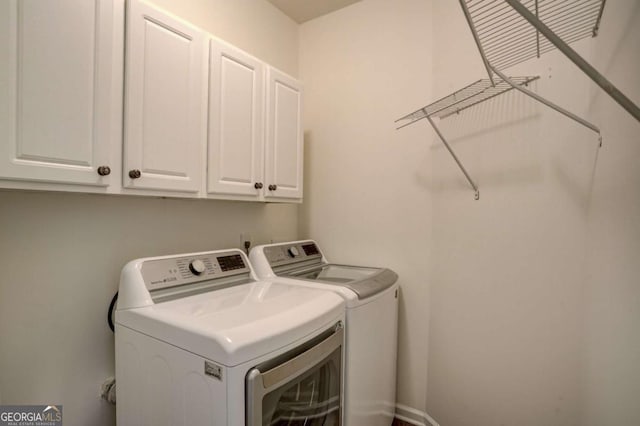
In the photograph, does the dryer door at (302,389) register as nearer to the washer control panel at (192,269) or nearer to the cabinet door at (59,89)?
the washer control panel at (192,269)

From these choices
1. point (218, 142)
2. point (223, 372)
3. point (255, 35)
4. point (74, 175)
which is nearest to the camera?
point (223, 372)

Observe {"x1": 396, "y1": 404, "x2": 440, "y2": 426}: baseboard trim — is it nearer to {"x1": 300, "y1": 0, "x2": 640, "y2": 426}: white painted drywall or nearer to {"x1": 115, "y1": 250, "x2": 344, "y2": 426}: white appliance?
{"x1": 300, "y1": 0, "x2": 640, "y2": 426}: white painted drywall

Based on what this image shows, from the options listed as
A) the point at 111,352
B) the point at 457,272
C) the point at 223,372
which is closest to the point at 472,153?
the point at 457,272

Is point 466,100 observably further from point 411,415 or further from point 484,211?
point 411,415

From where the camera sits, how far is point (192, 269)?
142cm

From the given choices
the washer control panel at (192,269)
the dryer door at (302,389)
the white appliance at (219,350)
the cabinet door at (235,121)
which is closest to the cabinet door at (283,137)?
the cabinet door at (235,121)

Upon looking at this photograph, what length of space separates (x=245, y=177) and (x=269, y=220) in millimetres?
661

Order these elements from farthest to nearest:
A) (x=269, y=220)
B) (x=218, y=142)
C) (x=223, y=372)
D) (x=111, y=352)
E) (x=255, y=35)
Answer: (x=269, y=220), (x=255, y=35), (x=218, y=142), (x=111, y=352), (x=223, y=372)

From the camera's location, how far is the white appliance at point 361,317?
142 cm

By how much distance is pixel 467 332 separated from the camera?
5.41 feet

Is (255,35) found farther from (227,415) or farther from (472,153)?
(227,415)

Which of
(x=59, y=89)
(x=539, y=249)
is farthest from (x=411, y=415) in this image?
(x=59, y=89)

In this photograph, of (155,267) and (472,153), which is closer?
(155,267)

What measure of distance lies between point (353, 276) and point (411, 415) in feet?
3.26
